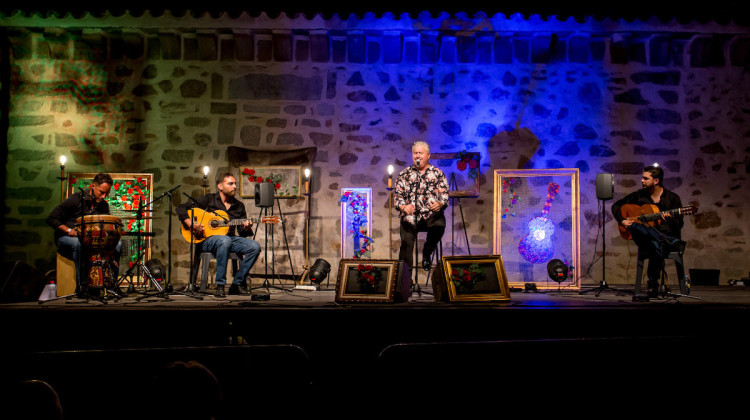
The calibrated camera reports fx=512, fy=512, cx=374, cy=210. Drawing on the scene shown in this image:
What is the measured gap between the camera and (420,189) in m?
6.94

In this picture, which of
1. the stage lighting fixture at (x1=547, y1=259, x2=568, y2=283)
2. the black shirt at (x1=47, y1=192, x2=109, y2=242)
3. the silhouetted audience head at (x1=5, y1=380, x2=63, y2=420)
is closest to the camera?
the silhouetted audience head at (x1=5, y1=380, x2=63, y2=420)

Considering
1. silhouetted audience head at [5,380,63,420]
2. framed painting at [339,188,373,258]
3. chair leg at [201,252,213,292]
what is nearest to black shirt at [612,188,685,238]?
framed painting at [339,188,373,258]

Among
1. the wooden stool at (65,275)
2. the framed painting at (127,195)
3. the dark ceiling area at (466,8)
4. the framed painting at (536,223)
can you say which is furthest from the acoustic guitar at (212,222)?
the framed painting at (536,223)

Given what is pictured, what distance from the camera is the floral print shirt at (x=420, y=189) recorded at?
22.4ft

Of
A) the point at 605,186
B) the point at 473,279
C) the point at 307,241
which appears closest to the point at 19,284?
the point at 307,241

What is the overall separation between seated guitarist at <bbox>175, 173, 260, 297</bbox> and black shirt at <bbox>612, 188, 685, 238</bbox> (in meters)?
4.84

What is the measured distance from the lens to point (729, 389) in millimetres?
4203

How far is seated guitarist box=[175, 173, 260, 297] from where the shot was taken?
665 cm

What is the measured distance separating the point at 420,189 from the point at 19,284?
4.88 m

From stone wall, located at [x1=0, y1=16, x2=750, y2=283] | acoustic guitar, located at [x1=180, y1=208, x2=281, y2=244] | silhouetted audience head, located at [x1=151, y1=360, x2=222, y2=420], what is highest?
stone wall, located at [x1=0, y1=16, x2=750, y2=283]

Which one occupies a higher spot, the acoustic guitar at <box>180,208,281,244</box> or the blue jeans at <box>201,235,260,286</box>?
the acoustic guitar at <box>180,208,281,244</box>

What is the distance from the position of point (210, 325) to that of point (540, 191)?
5.51 m

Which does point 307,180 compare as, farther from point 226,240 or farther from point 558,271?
point 558,271

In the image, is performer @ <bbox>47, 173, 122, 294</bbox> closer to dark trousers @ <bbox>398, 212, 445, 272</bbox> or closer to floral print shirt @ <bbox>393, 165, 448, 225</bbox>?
dark trousers @ <bbox>398, 212, 445, 272</bbox>
